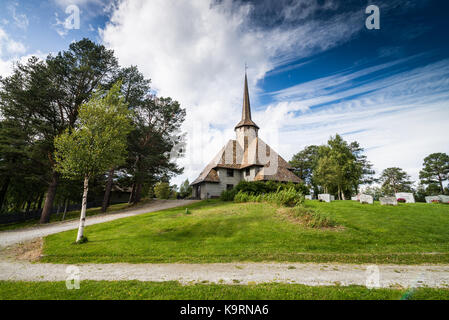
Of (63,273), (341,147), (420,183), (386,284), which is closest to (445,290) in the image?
(386,284)

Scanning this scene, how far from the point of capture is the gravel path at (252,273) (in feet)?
17.7

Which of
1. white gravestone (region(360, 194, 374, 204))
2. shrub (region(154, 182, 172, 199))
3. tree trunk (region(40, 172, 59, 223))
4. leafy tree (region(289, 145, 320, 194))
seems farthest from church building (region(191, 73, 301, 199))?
shrub (region(154, 182, 172, 199))

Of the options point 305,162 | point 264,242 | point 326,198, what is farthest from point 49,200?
point 305,162

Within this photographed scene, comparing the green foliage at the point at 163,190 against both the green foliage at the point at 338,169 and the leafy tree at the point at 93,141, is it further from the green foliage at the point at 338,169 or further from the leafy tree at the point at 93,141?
the leafy tree at the point at 93,141

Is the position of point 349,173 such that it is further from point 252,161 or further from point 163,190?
point 163,190

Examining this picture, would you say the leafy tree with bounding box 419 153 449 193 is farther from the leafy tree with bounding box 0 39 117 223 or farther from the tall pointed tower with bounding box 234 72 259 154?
the leafy tree with bounding box 0 39 117 223

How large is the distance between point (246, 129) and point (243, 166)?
27.1 ft

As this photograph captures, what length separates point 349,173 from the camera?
3500 centimetres

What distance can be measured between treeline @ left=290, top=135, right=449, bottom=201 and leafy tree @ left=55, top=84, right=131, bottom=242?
25.5 m

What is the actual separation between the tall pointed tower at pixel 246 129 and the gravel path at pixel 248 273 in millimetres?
28611

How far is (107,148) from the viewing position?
37.6ft

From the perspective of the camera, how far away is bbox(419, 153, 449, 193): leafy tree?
48031 millimetres
